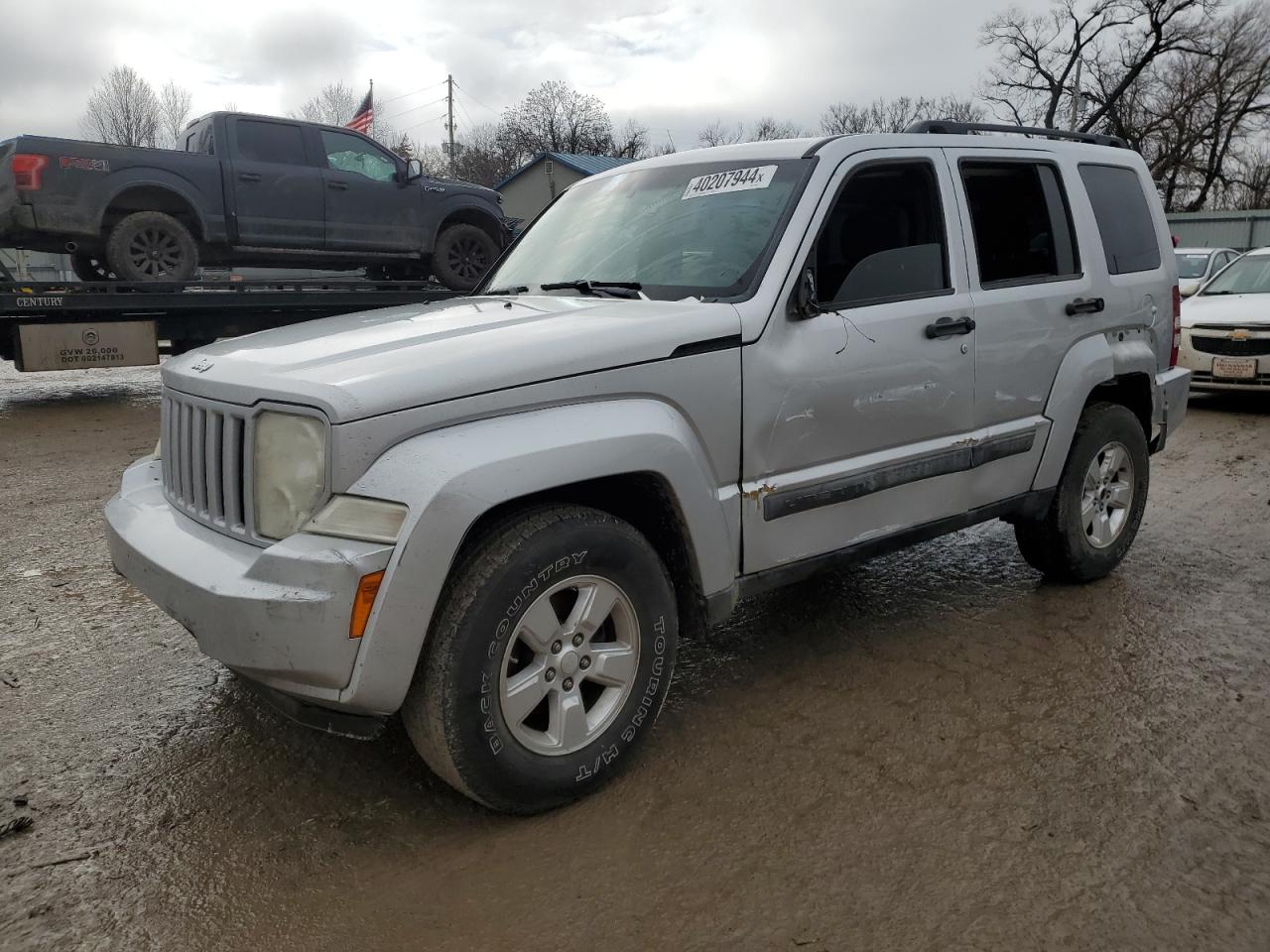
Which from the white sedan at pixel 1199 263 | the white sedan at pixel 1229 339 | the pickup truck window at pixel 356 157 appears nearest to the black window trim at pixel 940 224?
the white sedan at pixel 1229 339

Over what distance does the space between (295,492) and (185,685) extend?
150 cm

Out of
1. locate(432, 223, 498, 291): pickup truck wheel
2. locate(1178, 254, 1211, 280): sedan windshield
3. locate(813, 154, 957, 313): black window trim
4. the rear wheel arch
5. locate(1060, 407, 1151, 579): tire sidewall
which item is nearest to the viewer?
locate(813, 154, 957, 313): black window trim

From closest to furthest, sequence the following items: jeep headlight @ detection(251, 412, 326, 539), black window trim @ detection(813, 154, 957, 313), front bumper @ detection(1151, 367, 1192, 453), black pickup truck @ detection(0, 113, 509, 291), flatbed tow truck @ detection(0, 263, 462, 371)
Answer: jeep headlight @ detection(251, 412, 326, 539) < black window trim @ detection(813, 154, 957, 313) < front bumper @ detection(1151, 367, 1192, 453) < black pickup truck @ detection(0, 113, 509, 291) < flatbed tow truck @ detection(0, 263, 462, 371)

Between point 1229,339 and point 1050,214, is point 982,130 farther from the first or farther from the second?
point 1229,339

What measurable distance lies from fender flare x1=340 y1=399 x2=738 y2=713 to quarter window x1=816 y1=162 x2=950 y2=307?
40.4 inches

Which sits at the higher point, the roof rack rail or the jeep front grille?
the roof rack rail

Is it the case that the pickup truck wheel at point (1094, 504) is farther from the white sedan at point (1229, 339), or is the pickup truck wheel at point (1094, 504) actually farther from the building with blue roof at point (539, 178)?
the building with blue roof at point (539, 178)

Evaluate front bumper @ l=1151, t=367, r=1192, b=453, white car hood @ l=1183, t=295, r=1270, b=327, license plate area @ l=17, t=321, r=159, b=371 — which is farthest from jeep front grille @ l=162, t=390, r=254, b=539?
white car hood @ l=1183, t=295, r=1270, b=327

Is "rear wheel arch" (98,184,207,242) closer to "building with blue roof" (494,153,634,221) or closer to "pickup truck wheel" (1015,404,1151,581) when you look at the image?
"pickup truck wheel" (1015,404,1151,581)

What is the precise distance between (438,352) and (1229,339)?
9.32 meters

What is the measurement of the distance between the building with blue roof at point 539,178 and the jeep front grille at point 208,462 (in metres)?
30.6

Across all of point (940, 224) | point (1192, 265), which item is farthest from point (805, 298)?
point (1192, 265)

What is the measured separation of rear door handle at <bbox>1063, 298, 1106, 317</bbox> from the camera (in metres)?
4.05

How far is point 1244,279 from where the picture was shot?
1066cm
